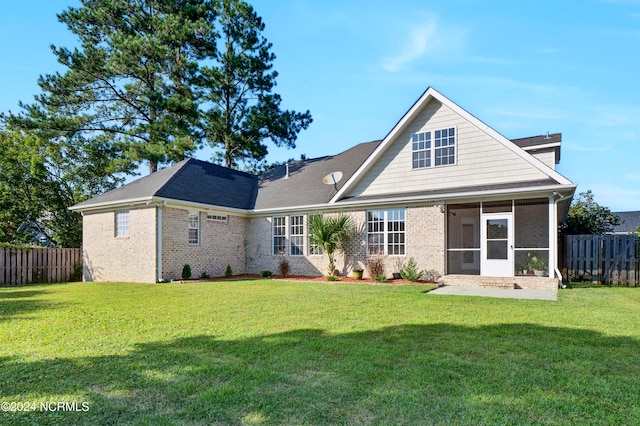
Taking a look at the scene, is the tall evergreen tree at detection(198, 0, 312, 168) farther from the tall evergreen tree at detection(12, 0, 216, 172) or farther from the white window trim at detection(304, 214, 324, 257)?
the white window trim at detection(304, 214, 324, 257)

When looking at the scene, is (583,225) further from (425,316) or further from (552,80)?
(425,316)

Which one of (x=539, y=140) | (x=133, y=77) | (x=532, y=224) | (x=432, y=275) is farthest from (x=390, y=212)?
(x=133, y=77)

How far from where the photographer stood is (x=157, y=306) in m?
8.97

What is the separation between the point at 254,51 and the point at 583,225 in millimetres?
25688

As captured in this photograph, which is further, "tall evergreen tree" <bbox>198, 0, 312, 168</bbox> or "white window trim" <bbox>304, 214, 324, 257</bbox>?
"tall evergreen tree" <bbox>198, 0, 312, 168</bbox>

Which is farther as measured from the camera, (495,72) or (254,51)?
(254,51)

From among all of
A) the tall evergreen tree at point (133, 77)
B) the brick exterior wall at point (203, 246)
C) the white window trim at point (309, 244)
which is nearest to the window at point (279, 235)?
the white window trim at point (309, 244)

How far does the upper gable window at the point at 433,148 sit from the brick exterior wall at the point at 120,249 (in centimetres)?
1100

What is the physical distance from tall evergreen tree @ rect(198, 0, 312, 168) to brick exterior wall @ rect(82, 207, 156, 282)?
43.9 ft

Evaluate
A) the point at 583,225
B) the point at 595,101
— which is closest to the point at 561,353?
the point at 595,101

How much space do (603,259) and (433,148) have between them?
23.7 ft

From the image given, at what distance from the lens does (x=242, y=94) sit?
30172mm

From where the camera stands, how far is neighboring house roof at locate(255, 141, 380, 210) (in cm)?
1758

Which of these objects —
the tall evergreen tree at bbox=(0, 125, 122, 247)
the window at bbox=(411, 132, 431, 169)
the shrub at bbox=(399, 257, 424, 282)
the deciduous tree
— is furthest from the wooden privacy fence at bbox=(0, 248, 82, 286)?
the deciduous tree
